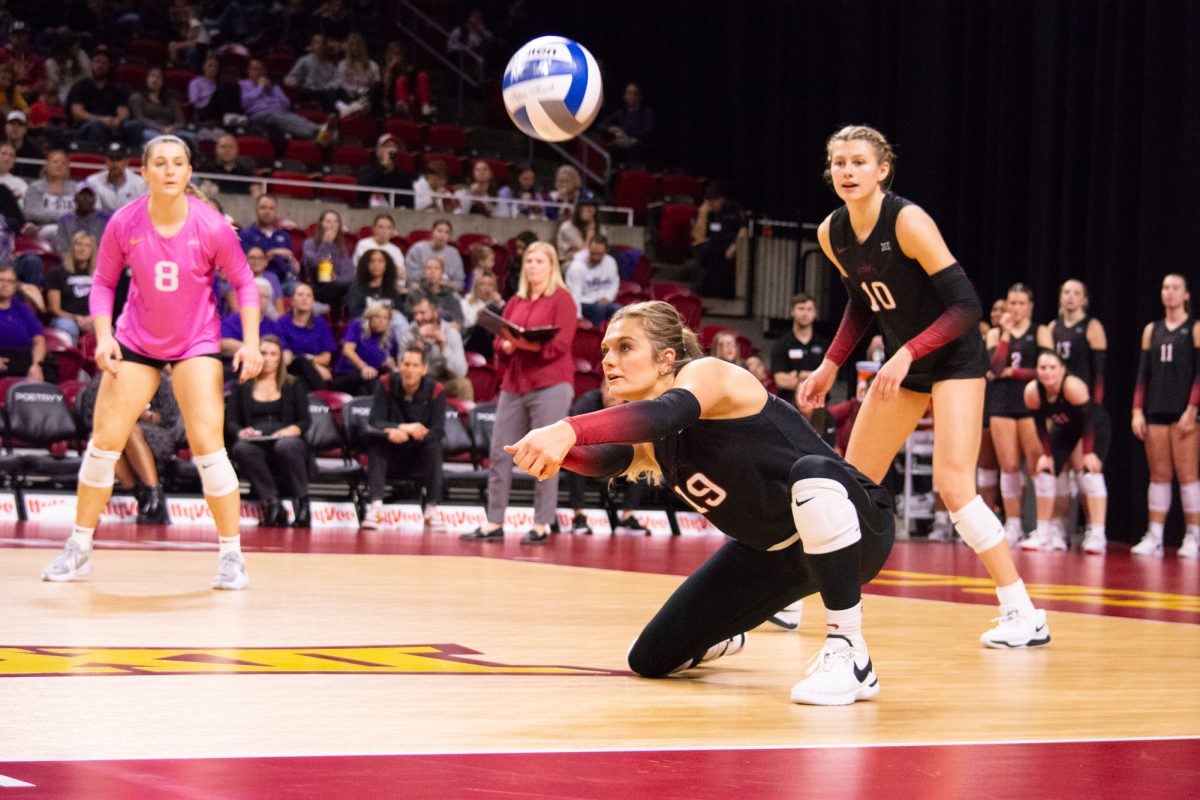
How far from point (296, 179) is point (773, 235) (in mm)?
5549

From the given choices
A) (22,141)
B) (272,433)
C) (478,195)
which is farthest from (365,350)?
(22,141)

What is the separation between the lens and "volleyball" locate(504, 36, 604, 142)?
7.09m

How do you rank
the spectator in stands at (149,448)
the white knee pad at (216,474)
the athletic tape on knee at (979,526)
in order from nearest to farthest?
the athletic tape on knee at (979,526) → the white knee pad at (216,474) → the spectator in stands at (149,448)

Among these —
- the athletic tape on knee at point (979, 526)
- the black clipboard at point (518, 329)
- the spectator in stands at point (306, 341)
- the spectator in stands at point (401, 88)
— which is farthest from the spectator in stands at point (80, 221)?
the athletic tape on knee at point (979, 526)

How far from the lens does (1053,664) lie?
15.2 ft

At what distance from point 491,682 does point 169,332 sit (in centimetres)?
282

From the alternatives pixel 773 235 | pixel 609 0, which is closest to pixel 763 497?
pixel 773 235

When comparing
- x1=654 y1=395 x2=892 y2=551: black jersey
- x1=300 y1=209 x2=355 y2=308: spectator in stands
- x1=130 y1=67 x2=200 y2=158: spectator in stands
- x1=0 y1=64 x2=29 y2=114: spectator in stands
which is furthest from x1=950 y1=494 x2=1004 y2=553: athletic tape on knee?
x1=0 y1=64 x2=29 y2=114: spectator in stands

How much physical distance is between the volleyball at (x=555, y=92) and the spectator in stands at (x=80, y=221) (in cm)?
626

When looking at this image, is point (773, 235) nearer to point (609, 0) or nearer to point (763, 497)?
point (609, 0)

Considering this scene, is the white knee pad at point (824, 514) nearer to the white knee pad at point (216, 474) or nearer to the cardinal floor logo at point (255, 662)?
the cardinal floor logo at point (255, 662)

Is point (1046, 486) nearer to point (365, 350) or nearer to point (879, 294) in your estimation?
point (365, 350)

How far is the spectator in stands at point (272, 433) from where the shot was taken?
35.4ft

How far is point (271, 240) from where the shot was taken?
42.8 ft
